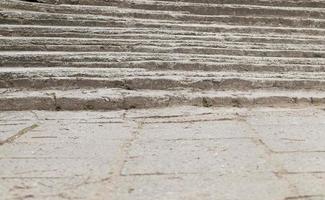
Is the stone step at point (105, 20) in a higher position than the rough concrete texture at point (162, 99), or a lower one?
higher

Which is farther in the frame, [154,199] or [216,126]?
[216,126]

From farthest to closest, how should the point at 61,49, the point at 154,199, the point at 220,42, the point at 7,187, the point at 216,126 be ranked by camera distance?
the point at 220,42 < the point at 61,49 < the point at 216,126 < the point at 7,187 < the point at 154,199

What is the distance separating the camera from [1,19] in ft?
21.6

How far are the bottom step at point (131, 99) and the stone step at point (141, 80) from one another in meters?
0.13

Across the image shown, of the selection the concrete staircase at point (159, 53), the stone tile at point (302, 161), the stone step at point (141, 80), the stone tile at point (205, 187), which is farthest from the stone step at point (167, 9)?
the stone tile at point (205, 187)

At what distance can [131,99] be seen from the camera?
428 centimetres

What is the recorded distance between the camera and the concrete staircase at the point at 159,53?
439 cm

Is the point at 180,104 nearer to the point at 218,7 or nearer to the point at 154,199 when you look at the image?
the point at 154,199

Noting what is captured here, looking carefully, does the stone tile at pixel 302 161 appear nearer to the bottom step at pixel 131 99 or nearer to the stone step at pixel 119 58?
the bottom step at pixel 131 99

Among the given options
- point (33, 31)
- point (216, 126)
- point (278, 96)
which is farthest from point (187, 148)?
point (33, 31)

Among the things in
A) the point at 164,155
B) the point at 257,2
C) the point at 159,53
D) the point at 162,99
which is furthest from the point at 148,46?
the point at 164,155

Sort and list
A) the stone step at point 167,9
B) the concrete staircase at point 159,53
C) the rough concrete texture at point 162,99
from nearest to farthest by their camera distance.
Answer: the rough concrete texture at point 162,99 → the concrete staircase at point 159,53 → the stone step at point 167,9

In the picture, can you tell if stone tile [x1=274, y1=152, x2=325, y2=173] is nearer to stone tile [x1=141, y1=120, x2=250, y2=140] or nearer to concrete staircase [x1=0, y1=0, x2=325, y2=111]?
stone tile [x1=141, y1=120, x2=250, y2=140]

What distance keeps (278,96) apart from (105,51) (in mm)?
2113
